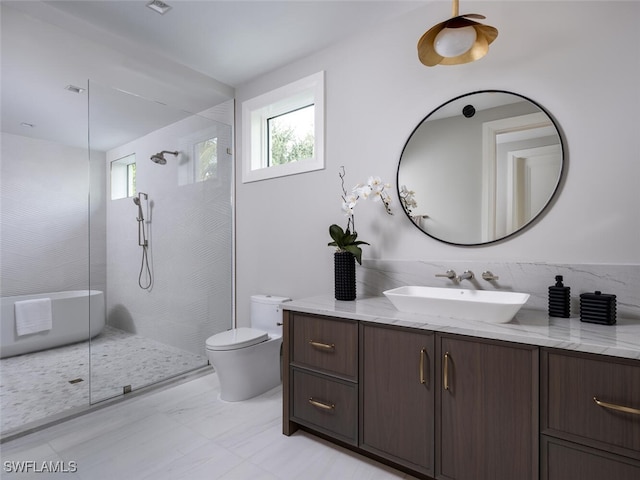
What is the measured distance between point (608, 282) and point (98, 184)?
3142mm

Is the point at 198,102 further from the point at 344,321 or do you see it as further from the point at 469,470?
the point at 469,470

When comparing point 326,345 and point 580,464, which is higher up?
point 326,345

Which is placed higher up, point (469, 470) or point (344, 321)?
point (344, 321)

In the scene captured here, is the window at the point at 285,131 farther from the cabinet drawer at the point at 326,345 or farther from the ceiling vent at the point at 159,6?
the cabinet drawer at the point at 326,345

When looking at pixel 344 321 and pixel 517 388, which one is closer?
pixel 517 388

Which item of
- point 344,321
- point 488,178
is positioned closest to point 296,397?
point 344,321

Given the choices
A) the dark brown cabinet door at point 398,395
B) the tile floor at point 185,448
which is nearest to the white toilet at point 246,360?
the tile floor at point 185,448

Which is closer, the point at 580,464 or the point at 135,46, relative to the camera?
the point at 580,464

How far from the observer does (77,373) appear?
2.52 metres

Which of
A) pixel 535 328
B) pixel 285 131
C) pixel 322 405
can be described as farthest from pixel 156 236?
pixel 535 328

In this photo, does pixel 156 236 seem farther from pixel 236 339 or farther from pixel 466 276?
pixel 466 276

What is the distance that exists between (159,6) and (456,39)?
185 centimetres

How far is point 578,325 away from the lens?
4.55 ft

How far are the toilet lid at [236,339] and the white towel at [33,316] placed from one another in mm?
1443
